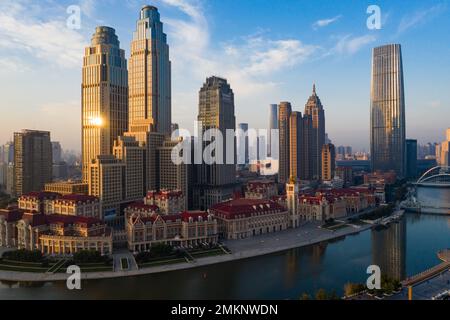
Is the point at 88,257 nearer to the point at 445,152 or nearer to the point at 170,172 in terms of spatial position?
the point at 170,172

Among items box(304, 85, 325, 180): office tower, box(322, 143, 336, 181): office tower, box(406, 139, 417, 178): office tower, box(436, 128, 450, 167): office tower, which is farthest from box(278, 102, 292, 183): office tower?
box(436, 128, 450, 167): office tower

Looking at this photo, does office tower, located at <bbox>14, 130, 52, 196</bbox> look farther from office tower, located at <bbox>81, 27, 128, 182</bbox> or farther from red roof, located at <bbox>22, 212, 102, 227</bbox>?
red roof, located at <bbox>22, 212, 102, 227</bbox>

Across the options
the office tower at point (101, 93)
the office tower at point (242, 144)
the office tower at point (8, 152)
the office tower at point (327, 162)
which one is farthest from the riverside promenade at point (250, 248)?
the office tower at point (8, 152)

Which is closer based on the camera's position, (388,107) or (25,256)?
(25,256)

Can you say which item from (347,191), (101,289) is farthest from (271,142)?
(101,289)

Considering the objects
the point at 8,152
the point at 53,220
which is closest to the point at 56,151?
the point at 8,152

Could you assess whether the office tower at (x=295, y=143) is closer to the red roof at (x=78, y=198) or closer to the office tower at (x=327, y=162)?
the office tower at (x=327, y=162)
